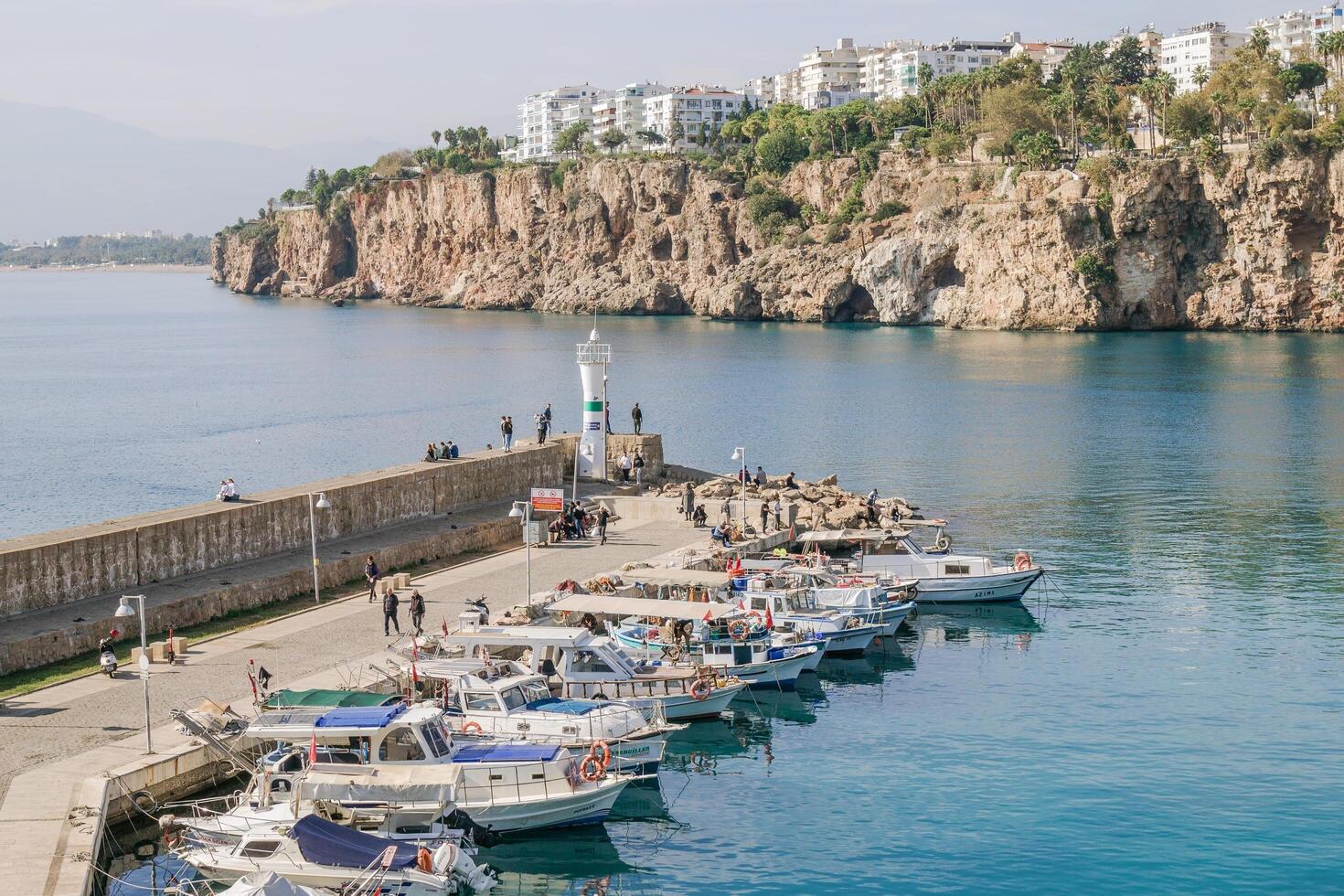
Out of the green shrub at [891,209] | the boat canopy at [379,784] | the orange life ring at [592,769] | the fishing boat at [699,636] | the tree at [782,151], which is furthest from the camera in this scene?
the tree at [782,151]

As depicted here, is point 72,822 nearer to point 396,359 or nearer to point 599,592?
point 599,592

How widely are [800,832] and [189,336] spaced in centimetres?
16005

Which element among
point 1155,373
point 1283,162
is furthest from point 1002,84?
point 1155,373

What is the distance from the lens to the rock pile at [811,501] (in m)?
51.6

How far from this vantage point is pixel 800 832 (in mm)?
26203

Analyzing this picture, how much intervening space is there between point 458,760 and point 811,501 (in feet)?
98.6

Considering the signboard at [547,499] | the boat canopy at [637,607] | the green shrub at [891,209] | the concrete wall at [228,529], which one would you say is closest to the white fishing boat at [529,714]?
the boat canopy at [637,607]

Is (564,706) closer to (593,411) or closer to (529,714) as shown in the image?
(529,714)

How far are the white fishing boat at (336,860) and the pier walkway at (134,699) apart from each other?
2098mm

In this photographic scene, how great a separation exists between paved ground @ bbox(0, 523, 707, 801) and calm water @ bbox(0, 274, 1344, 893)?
7533mm

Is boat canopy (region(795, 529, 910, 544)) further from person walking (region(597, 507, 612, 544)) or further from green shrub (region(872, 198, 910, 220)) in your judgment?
green shrub (region(872, 198, 910, 220))

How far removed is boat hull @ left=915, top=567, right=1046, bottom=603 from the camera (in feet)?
146

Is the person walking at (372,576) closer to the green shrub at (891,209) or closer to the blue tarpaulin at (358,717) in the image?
the blue tarpaulin at (358,717)

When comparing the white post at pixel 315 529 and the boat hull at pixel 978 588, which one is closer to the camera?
the white post at pixel 315 529
